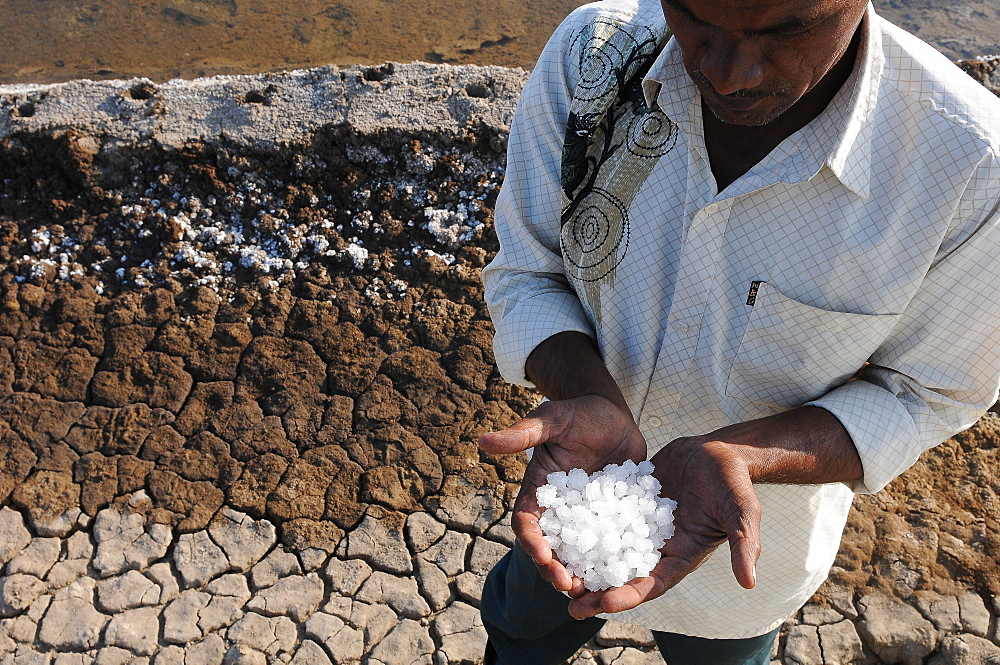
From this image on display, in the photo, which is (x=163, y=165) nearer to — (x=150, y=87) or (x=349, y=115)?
(x=150, y=87)

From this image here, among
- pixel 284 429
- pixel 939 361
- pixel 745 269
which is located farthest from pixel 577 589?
pixel 284 429

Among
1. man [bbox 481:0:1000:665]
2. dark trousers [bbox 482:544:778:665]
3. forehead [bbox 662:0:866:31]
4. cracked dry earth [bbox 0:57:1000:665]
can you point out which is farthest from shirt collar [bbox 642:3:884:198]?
cracked dry earth [bbox 0:57:1000:665]

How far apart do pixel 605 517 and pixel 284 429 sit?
181 cm

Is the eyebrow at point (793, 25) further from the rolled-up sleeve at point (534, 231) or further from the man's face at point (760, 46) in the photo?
the rolled-up sleeve at point (534, 231)

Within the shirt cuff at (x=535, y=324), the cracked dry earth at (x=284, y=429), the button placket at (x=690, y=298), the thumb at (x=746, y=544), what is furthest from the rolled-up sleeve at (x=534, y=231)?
the cracked dry earth at (x=284, y=429)

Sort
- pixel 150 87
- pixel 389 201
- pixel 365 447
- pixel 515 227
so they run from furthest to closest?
1. pixel 150 87
2. pixel 389 201
3. pixel 365 447
4. pixel 515 227

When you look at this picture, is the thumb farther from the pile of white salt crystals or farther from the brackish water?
the brackish water

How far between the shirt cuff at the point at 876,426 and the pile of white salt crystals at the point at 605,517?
334 millimetres

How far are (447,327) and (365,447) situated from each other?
23.2 inches

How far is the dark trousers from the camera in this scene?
1832 millimetres

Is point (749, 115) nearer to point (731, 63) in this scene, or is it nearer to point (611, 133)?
point (731, 63)

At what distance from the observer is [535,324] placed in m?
1.59

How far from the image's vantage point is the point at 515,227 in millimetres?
1622

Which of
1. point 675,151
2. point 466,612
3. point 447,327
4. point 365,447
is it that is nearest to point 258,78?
point 447,327
